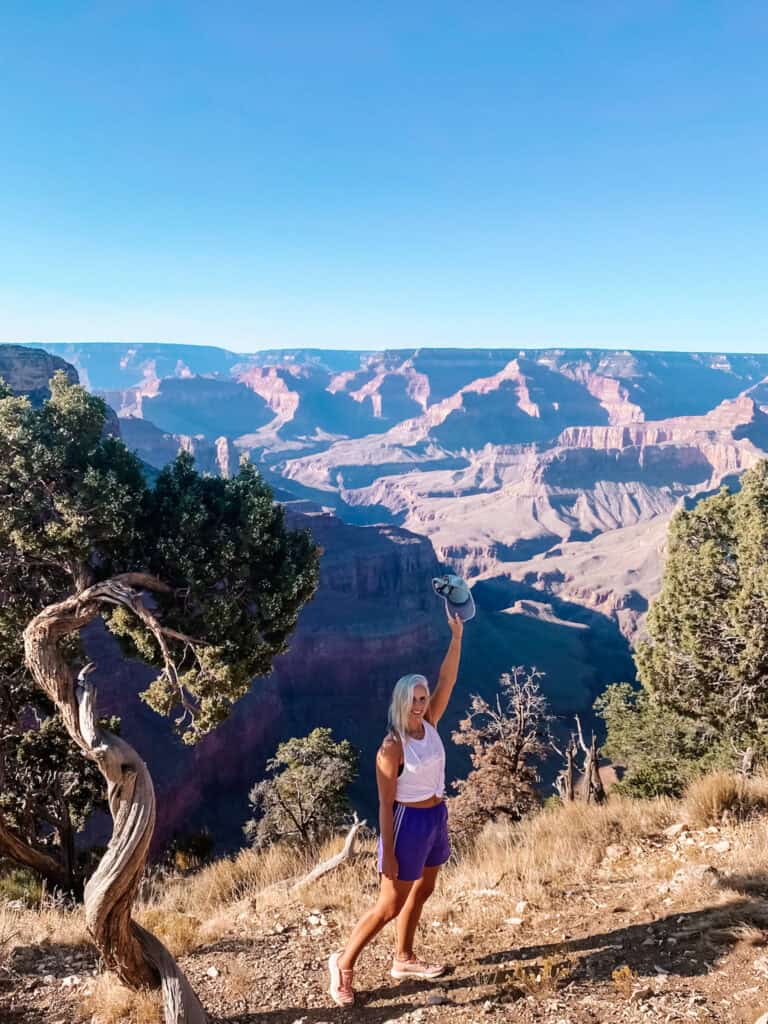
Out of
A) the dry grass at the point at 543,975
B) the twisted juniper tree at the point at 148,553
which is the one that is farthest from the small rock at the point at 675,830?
the twisted juniper tree at the point at 148,553

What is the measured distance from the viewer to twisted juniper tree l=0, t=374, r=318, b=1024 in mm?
10523

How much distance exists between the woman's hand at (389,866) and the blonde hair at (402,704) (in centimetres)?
93

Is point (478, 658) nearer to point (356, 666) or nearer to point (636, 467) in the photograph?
point (356, 666)

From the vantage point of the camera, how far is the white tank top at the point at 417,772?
496 cm

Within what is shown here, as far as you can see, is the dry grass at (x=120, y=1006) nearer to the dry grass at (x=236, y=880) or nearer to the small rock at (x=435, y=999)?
the small rock at (x=435, y=999)

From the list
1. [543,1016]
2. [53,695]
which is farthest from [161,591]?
[543,1016]

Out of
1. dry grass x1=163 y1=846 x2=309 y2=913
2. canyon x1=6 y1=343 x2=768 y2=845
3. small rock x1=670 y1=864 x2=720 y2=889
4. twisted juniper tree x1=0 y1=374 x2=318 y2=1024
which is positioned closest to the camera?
small rock x1=670 y1=864 x2=720 y2=889

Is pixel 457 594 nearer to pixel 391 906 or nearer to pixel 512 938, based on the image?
pixel 391 906

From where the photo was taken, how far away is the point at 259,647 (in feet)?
39.4

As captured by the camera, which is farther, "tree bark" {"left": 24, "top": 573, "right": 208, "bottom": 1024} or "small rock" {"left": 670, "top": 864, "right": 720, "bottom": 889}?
"small rock" {"left": 670, "top": 864, "right": 720, "bottom": 889}

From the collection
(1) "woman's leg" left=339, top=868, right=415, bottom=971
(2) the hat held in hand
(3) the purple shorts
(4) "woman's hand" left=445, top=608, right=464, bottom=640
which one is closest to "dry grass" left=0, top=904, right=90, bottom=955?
(1) "woman's leg" left=339, top=868, right=415, bottom=971

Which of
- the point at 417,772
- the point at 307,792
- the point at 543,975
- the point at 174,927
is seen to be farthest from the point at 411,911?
the point at 307,792

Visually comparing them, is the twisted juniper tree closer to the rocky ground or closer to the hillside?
the hillside

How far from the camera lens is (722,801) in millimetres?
8703
